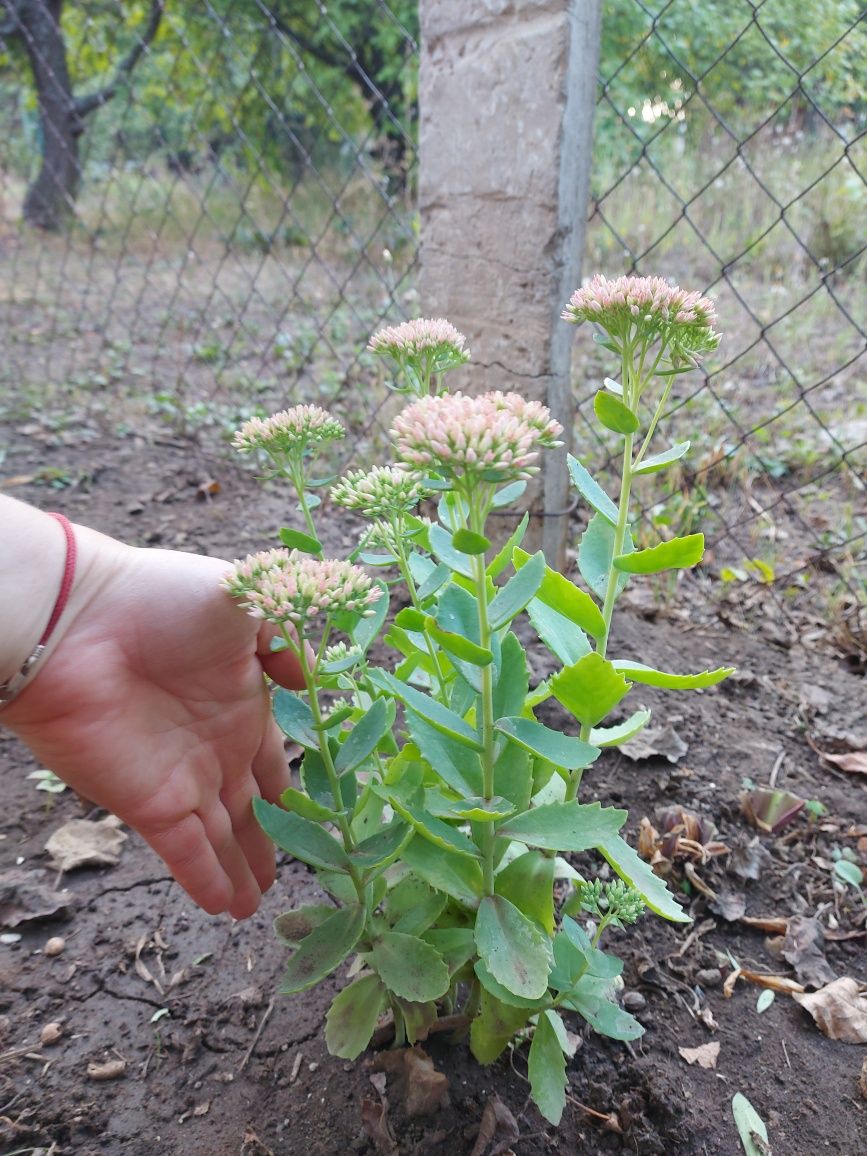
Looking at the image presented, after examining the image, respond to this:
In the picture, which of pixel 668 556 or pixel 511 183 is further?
pixel 511 183

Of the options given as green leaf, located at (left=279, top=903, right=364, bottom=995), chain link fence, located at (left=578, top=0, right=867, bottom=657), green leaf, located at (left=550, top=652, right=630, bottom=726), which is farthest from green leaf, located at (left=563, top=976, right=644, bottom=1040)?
chain link fence, located at (left=578, top=0, right=867, bottom=657)

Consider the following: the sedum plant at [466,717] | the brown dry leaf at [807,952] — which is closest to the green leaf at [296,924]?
the sedum plant at [466,717]

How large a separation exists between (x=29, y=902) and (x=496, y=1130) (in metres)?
1.01

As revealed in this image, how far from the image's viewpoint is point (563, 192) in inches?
78.9

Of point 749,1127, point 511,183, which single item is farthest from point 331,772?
point 511,183

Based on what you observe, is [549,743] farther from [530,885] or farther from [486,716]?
[530,885]

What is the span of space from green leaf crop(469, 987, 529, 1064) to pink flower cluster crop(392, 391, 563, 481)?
29.6 inches

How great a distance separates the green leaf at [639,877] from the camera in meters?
1.06

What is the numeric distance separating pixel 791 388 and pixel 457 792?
3401mm

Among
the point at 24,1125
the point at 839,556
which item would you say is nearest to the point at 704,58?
the point at 839,556

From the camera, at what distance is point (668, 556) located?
1.03m

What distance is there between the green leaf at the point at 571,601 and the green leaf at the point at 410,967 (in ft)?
1.54

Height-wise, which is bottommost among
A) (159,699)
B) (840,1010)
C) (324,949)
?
(840,1010)

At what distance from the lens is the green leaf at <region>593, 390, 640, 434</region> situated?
99 centimetres
